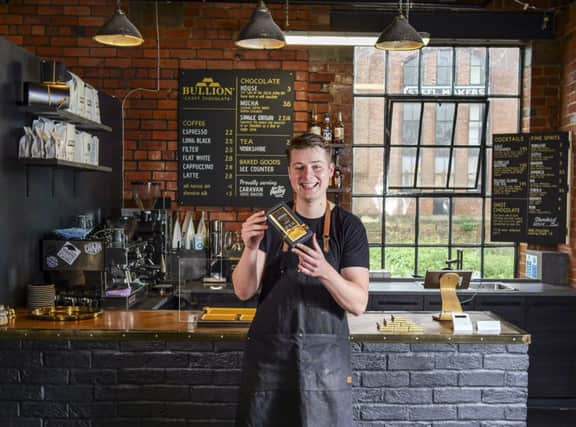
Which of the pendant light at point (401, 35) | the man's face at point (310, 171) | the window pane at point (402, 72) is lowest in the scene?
the man's face at point (310, 171)

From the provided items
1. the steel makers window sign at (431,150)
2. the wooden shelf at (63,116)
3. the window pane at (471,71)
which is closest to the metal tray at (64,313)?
the wooden shelf at (63,116)

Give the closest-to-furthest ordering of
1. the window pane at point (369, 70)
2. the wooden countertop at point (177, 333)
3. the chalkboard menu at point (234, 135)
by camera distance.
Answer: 1. the wooden countertop at point (177, 333)
2. the chalkboard menu at point (234, 135)
3. the window pane at point (369, 70)

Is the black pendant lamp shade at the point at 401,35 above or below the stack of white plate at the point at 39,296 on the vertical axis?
above

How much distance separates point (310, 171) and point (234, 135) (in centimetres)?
371

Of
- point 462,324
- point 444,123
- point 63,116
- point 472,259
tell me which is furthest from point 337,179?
point 462,324

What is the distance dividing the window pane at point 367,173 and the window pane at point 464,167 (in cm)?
69

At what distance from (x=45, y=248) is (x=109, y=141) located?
5.34 feet

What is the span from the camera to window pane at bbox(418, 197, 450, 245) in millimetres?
6184

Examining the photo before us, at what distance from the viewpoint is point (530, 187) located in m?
5.79

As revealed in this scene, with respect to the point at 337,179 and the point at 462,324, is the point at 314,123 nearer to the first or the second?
the point at 337,179

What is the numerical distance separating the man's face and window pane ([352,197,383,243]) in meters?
3.94

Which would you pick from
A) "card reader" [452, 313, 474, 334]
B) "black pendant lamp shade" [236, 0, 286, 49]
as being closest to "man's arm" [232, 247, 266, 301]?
"card reader" [452, 313, 474, 334]

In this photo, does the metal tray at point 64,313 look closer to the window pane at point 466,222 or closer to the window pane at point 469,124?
the window pane at point 466,222

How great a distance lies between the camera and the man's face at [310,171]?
7.20 ft
